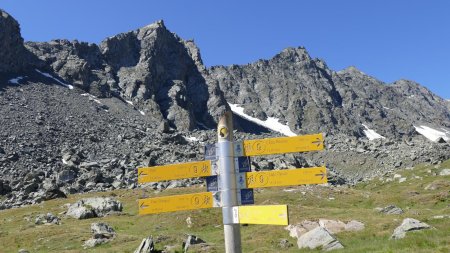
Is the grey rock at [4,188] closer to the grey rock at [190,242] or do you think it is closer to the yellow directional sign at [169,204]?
the grey rock at [190,242]

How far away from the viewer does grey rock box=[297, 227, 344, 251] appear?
78.5 feet

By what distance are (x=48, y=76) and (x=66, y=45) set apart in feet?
115

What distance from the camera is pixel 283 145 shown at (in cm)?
970

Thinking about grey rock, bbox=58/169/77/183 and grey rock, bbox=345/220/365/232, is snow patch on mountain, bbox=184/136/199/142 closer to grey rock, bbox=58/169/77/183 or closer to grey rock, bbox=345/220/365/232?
grey rock, bbox=58/169/77/183

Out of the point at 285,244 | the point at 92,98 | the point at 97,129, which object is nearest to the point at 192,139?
the point at 92,98

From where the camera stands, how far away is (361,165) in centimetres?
14138

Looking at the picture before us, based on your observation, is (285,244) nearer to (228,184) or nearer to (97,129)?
(228,184)

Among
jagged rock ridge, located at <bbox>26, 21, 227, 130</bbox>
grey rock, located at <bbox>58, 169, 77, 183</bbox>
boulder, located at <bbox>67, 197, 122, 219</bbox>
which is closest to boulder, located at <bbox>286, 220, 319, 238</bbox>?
boulder, located at <bbox>67, 197, 122, 219</bbox>

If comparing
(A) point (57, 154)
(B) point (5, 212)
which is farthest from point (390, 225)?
(A) point (57, 154)

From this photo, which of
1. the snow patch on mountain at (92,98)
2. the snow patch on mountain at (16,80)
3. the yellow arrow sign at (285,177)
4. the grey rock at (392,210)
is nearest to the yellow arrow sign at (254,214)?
the yellow arrow sign at (285,177)

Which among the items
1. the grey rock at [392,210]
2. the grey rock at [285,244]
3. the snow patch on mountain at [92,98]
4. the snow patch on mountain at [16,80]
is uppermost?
the snow patch on mountain at [16,80]

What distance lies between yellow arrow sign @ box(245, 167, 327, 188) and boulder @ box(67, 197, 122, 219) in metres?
46.3

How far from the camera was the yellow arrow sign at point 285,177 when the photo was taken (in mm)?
9258

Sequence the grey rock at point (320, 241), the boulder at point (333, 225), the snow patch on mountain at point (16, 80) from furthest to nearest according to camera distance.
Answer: the snow patch on mountain at point (16, 80) → the boulder at point (333, 225) → the grey rock at point (320, 241)
